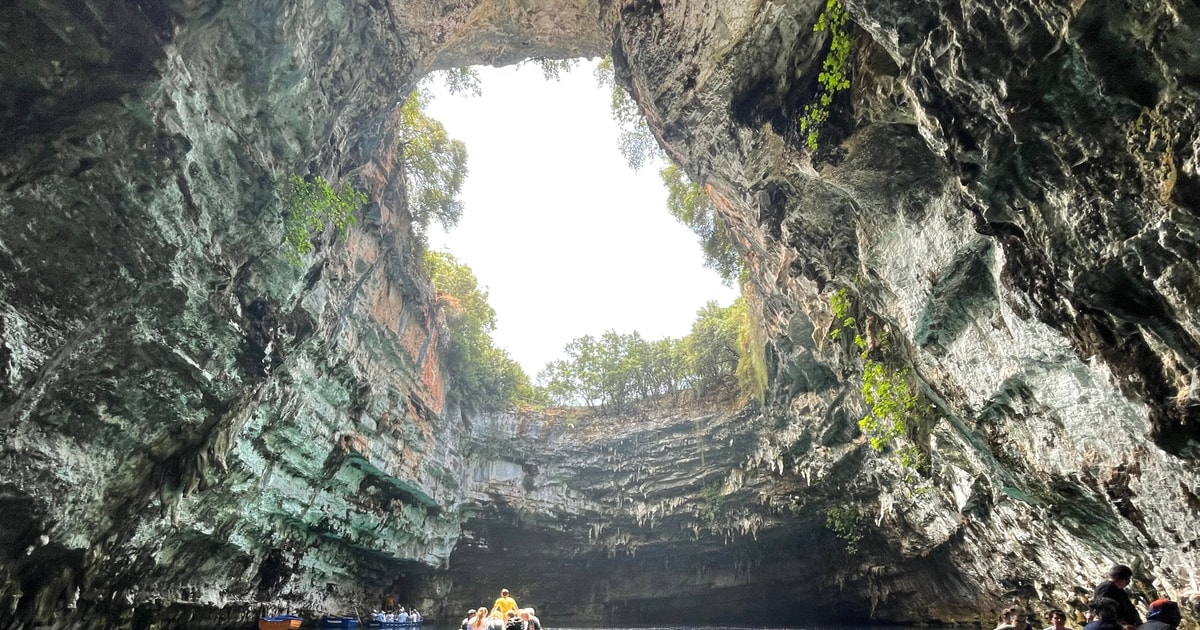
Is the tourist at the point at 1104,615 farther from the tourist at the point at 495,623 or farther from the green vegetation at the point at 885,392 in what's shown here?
the tourist at the point at 495,623

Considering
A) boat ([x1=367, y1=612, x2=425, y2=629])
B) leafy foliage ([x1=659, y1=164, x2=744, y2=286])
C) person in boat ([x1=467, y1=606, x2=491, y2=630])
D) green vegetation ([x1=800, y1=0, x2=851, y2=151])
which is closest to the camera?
green vegetation ([x1=800, y1=0, x2=851, y2=151])

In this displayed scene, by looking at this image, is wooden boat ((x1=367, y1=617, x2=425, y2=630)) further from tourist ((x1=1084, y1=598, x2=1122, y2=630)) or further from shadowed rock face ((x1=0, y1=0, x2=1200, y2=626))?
tourist ((x1=1084, y1=598, x2=1122, y2=630))

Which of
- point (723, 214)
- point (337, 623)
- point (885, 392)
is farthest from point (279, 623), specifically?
point (885, 392)

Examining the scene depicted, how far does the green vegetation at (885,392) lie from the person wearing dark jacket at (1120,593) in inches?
196

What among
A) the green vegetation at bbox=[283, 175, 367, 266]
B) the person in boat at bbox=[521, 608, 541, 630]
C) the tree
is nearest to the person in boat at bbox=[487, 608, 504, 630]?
the person in boat at bbox=[521, 608, 541, 630]

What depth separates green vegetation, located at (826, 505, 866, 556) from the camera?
17.7m

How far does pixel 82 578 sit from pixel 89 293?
4643 mm

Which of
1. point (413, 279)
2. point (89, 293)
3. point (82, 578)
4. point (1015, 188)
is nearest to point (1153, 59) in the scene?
point (1015, 188)

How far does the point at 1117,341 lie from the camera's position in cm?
495

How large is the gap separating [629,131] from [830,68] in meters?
12.9

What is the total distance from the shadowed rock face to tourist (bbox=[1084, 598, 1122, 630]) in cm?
180

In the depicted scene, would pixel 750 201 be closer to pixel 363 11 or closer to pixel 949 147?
pixel 949 147

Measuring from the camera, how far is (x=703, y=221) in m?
17.9

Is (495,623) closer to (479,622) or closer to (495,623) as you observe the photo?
(495,623)
